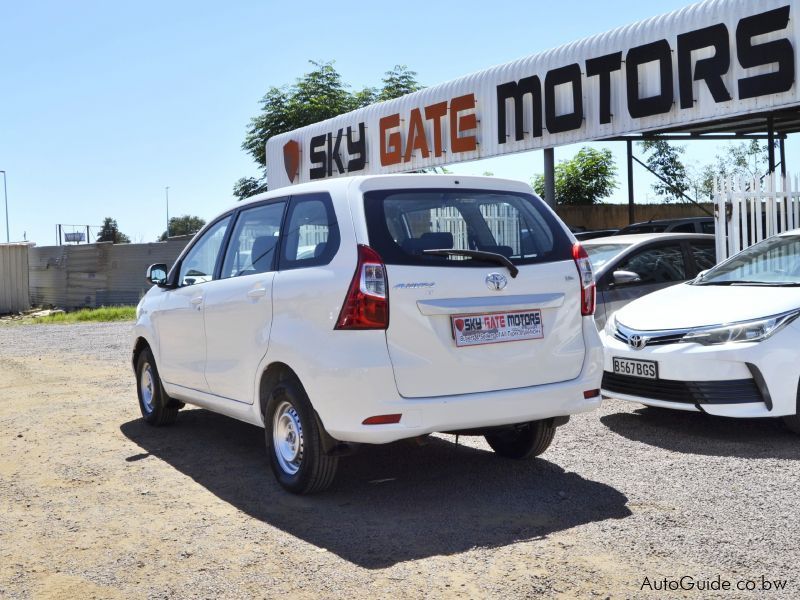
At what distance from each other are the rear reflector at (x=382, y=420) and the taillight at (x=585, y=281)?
136cm

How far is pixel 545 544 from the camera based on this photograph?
173 inches

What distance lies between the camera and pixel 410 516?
4965 millimetres

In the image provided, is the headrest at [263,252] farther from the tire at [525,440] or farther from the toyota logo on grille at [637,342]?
the toyota logo on grille at [637,342]

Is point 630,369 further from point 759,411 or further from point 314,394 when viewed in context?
point 314,394

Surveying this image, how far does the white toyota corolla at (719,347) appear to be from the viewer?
639 cm

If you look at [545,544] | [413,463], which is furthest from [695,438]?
[545,544]

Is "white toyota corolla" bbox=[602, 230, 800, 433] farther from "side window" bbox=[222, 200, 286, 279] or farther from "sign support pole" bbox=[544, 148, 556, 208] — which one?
"sign support pole" bbox=[544, 148, 556, 208]

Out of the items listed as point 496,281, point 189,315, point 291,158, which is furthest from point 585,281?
point 291,158

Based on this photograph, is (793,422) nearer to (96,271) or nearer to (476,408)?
(476,408)

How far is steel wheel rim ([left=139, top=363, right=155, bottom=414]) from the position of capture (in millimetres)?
7730

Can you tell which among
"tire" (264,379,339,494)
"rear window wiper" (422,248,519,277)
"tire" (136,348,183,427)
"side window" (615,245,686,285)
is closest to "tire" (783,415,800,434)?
"rear window wiper" (422,248,519,277)

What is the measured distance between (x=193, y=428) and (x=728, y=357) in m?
4.33

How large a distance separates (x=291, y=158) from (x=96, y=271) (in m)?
9.27

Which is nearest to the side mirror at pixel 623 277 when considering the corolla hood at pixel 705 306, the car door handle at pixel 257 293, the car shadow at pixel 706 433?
the corolla hood at pixel 705 306
